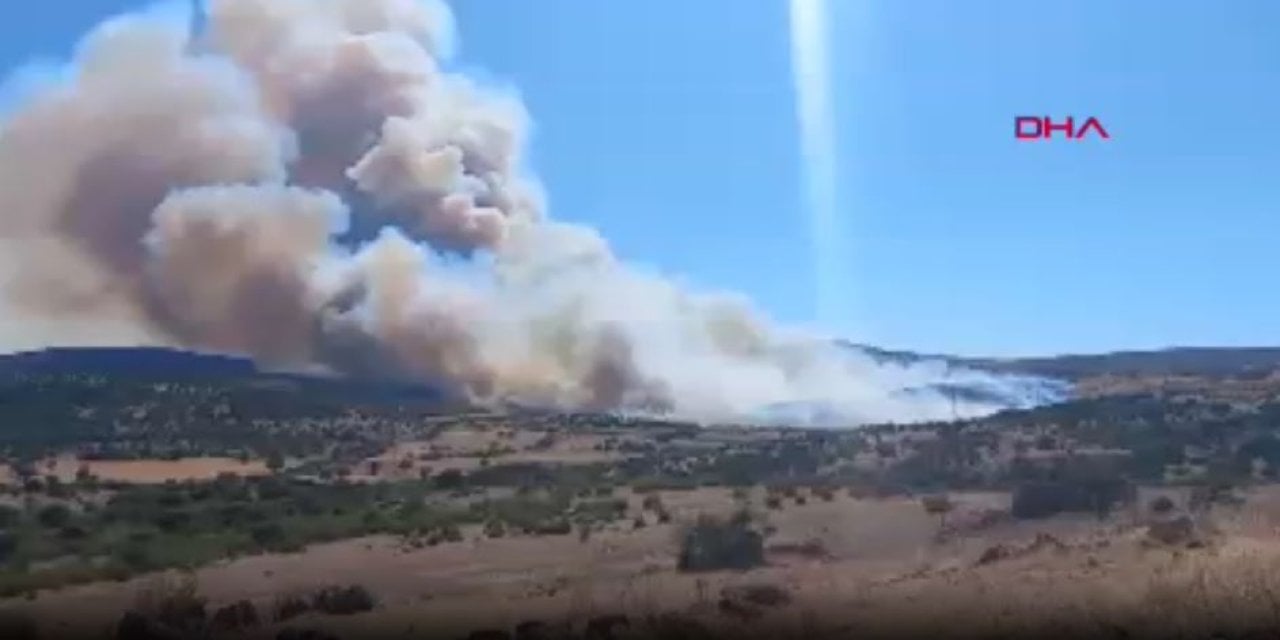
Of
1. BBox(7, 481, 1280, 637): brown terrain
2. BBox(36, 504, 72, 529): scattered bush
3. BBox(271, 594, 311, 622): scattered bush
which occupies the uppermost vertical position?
BBox(36, 504, 72, 529): scattered bush

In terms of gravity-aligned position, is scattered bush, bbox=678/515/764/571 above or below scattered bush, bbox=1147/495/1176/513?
below

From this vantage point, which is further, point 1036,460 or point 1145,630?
point 1036,460

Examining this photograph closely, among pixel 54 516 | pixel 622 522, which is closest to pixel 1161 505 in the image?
pixel 622 522

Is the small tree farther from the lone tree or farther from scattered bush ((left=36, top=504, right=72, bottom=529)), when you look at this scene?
the lone tree

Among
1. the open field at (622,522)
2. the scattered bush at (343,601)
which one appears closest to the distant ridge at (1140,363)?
the open field at (622,522)

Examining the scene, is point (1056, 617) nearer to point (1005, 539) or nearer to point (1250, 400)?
point (1005, 539)

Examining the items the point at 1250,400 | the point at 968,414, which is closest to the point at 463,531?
the point at 1250,400

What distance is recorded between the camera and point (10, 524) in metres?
28.3

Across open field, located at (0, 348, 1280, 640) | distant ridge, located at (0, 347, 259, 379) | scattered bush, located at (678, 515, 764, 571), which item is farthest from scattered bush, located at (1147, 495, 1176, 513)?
distant ridge, located at (0, 347, 259, 379)

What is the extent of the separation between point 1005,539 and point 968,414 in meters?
35.4

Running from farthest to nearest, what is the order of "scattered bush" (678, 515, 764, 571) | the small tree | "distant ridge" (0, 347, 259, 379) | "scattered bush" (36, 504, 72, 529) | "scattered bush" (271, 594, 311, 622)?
"distant ridge" (0, 347, 259, 379), the small tree, "scattered bush" (36, 504, 72, 529), "scattered bush" (678, 515, 764, 571), "scattered bush" (271, 594, 311, 622)

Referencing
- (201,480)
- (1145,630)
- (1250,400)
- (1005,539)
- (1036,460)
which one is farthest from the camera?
(1250,400)

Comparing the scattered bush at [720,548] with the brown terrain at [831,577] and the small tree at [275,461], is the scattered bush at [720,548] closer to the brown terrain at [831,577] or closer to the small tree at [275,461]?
the brown terrain at [831,577]

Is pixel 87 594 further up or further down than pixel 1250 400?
further down
